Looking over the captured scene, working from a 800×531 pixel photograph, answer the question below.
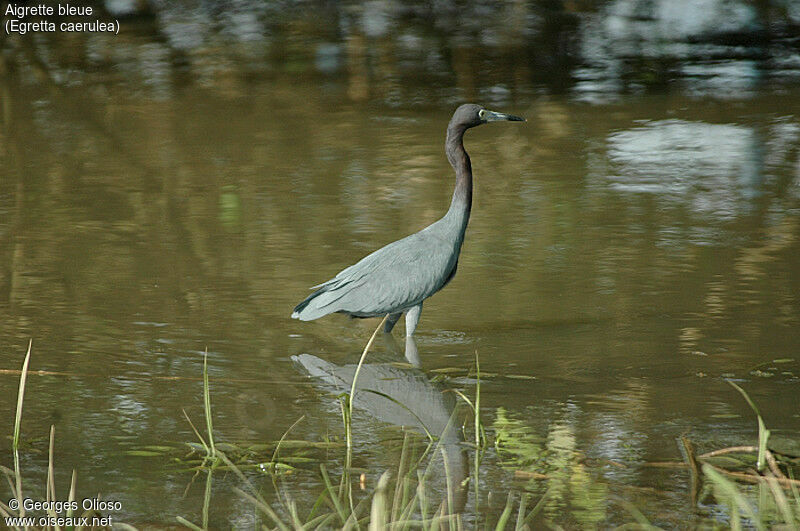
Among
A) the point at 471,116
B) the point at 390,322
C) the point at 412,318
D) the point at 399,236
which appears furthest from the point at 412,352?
the point at 399,236

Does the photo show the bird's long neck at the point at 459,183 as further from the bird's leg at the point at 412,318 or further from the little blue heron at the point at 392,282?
the bird's leg at the point at 412,318

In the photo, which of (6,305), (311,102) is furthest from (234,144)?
(6,305)

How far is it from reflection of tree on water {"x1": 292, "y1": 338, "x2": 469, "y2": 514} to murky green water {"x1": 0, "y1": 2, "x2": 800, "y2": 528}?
1.0 inches

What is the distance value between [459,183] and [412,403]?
181 cm

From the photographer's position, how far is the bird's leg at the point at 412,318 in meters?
6.00

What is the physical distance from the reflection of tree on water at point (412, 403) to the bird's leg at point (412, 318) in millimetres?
72

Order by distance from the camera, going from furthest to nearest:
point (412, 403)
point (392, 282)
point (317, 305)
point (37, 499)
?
1. point (392, 282)
2. point (317, 305)
3. point (412, 403)
4. point (37, 499)

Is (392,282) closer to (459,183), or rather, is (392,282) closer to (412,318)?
(412,318)

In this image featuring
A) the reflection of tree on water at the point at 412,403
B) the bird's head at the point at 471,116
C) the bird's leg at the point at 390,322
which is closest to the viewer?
the reflection of tree on water at the point at 412,403

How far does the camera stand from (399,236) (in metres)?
7.64

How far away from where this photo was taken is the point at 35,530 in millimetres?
3361

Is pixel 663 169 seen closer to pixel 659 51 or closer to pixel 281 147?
pixel 281 147

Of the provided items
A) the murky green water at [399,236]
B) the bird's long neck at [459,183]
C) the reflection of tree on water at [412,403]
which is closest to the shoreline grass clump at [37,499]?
the murky green water at [399,236]

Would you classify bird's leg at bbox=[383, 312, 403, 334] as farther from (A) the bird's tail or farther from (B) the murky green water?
(A) the bird's tail
